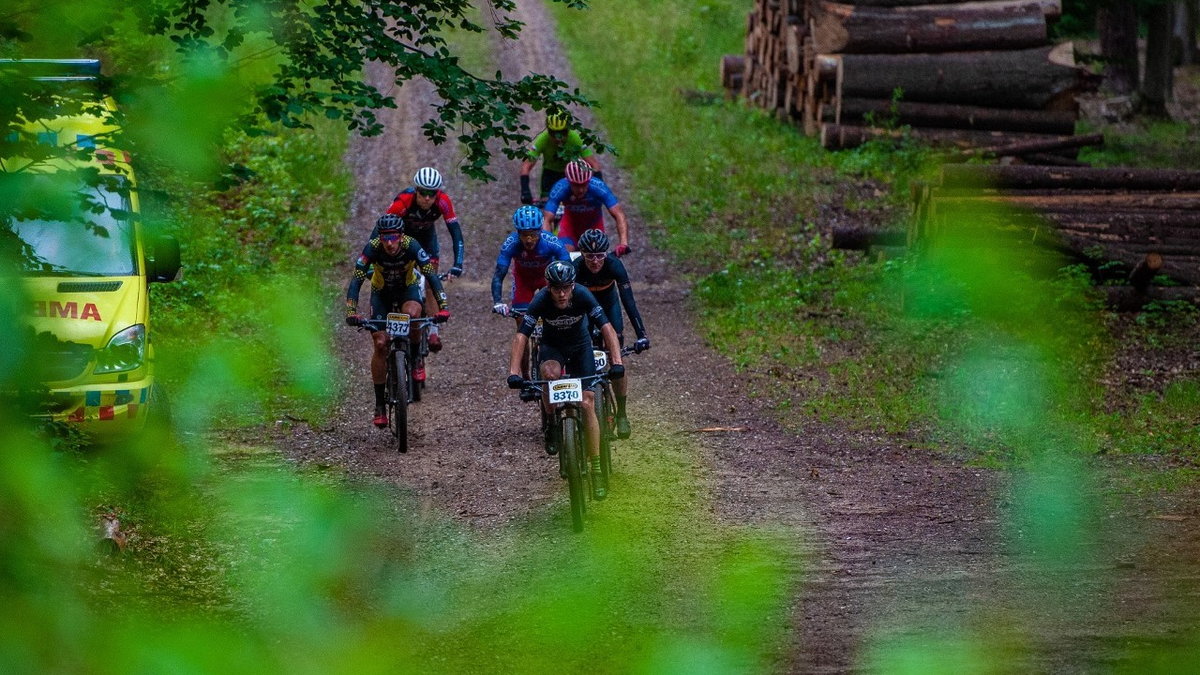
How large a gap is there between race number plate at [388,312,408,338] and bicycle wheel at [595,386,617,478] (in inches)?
→ 74.7

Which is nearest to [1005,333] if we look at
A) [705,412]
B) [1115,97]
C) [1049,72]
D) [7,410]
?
[705,412]

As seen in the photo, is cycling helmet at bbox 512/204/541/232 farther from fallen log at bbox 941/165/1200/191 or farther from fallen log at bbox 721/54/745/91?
fallen log at bbox 721/54/745/91

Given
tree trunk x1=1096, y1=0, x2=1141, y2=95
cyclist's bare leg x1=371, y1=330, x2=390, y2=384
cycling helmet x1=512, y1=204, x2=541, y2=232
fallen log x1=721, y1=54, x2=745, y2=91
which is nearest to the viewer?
cycling helmet x1=512, y1=204, x2=541, y2=232

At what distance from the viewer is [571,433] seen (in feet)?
28.0

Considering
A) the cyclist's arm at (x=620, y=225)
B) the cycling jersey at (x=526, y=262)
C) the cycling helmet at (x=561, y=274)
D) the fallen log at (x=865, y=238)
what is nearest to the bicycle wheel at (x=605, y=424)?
the cycling helmet at (x=561, y=274)

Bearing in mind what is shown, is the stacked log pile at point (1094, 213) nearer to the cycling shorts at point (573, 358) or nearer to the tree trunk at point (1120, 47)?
the cycling shorts at point (573, 358)

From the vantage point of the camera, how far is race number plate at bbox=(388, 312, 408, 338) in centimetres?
1077

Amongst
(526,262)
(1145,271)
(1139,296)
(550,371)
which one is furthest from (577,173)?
(1139,296)

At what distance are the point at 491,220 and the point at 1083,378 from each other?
34.7 feet

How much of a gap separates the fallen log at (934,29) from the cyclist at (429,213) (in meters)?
12.8

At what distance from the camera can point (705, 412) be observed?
39.6 feet

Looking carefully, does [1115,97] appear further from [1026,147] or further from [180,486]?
[180,486]

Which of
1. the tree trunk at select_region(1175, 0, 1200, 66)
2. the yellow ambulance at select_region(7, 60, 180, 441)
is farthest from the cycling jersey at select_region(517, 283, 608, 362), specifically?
the tree trunk at select_region(1175, 0, 1200, 66)

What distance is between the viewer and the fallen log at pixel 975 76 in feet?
76.0
